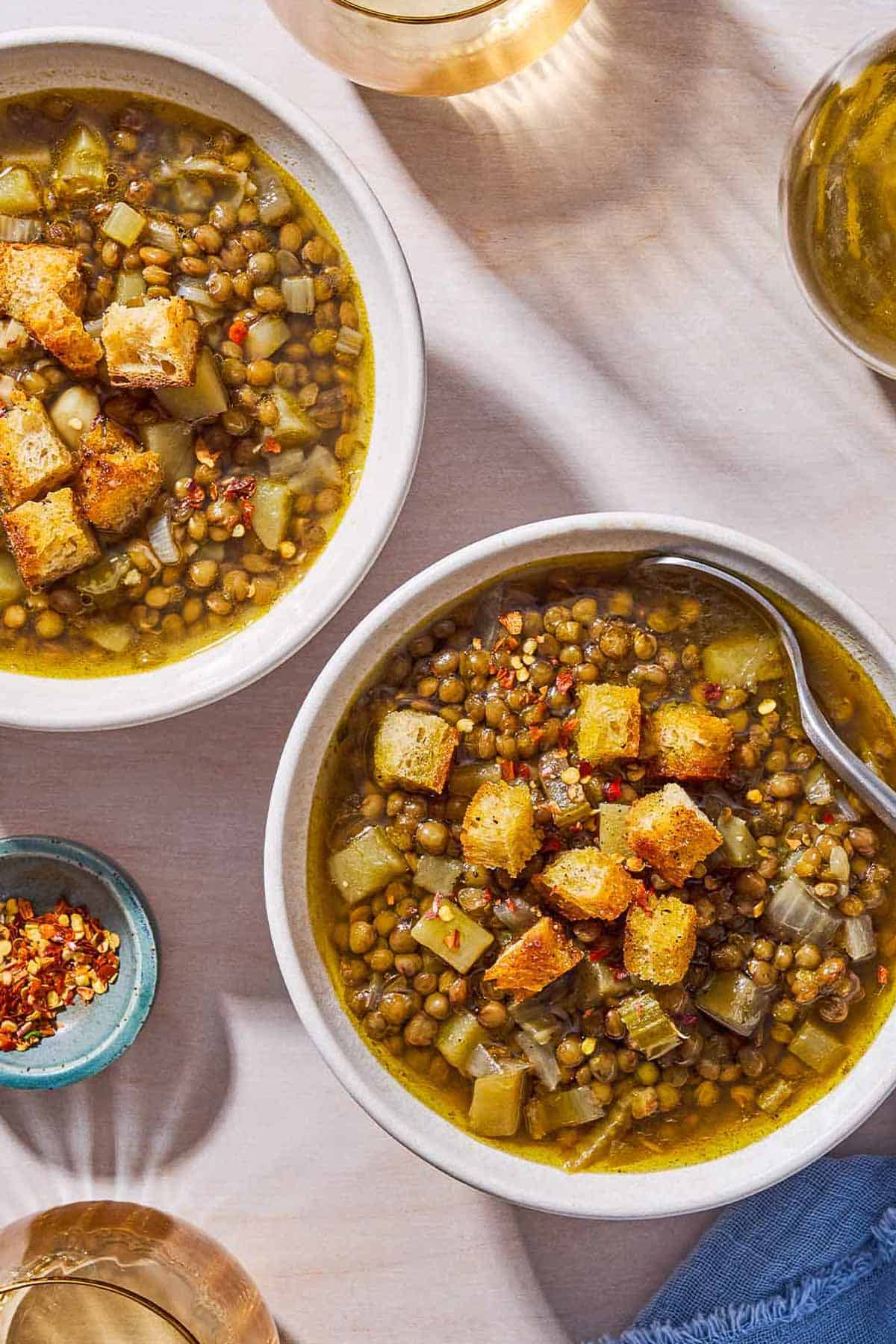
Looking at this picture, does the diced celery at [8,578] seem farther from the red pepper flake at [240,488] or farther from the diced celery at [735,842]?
the diced celery at [735,842]

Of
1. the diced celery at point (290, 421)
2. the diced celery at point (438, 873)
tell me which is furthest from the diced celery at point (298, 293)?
the diced celery at point (438, 873)

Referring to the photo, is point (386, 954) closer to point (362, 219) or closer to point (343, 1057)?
point (343, 1057)

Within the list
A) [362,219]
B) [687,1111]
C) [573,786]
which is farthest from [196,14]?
[687,1111]

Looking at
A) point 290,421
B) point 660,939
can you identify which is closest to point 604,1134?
point 660,939

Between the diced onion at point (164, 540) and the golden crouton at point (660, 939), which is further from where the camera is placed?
the diced onion at point (164, 540)

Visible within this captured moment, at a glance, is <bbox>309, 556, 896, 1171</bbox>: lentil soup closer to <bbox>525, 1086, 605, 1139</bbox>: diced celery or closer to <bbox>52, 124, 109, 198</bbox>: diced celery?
<bbox>525, 1086, 605, 1139</bbox>: diced celery

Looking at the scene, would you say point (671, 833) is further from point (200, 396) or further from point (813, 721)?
Answer: point (200, 396)

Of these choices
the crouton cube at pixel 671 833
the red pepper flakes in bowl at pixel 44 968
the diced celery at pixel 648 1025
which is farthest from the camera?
the red pepper flakes in bowl at pixel 44 968
